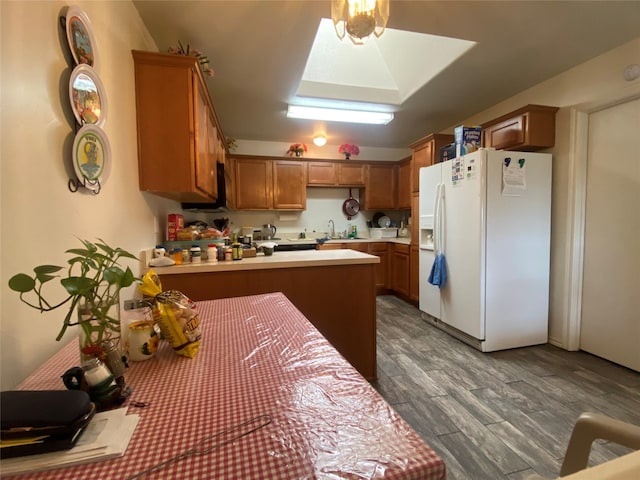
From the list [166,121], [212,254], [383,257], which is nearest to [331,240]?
[383,257]

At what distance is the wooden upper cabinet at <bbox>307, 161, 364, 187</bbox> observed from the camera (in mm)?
4656

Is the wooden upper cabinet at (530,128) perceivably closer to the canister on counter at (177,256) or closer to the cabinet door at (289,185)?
the cabinet door at (289,185)

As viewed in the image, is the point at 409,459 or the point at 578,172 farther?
the point at 578,172

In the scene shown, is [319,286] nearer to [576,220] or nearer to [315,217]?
[576,220]

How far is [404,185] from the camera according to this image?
15.5 feet

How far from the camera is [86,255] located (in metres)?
0.67

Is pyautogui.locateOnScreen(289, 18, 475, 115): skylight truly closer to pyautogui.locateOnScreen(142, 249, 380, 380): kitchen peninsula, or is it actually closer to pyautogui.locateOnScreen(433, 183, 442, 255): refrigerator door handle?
pyautogui.locateOnScreen(433, 183, 442, 255): refrigerator door handle

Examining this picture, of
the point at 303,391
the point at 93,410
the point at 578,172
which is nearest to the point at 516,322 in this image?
the point at 578,172

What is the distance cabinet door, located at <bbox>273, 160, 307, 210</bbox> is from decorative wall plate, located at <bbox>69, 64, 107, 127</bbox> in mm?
3301

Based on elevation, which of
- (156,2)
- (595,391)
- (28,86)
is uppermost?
(156,2)

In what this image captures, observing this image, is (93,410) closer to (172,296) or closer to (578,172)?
(172,296)

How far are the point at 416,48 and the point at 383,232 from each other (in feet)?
8.75

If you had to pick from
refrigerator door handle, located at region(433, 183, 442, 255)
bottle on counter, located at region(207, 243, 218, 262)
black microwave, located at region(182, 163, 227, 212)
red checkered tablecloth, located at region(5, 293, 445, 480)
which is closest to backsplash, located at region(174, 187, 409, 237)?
black microwave, located at region(182, 163, 227, 212)

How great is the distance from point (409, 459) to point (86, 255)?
75cm
